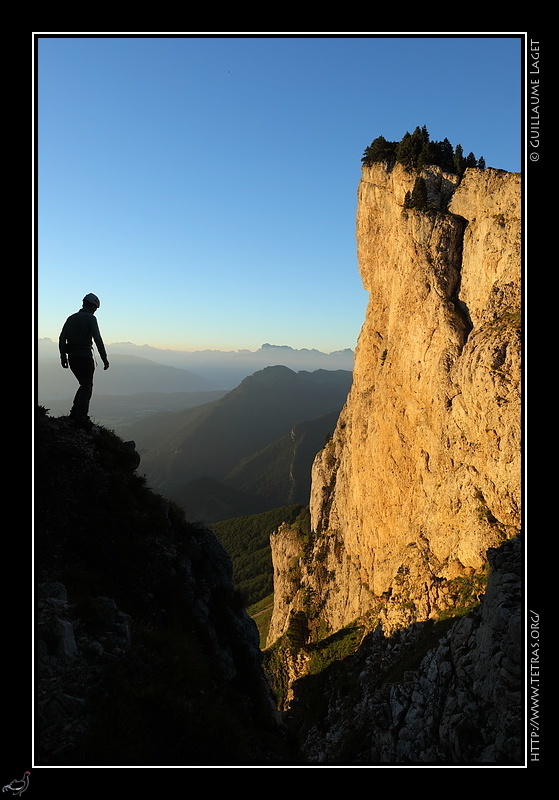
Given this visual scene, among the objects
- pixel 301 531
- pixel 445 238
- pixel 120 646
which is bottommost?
pixel 301 531

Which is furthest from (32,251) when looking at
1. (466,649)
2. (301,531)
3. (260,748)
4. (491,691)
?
(301,531)

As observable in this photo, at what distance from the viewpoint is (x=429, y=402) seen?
4425 cm

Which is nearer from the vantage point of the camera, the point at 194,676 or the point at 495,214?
the point at 194,676

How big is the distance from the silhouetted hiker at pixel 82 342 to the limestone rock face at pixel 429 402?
3383 centimetres

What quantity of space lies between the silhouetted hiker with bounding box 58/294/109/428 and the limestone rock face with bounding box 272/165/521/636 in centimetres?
→ 3383

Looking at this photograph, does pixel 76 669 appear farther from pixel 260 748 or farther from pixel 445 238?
pixel 445 238

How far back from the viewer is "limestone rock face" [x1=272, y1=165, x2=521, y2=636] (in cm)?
3478

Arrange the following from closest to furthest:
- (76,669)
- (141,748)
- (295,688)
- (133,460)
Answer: (141,748) → (76,669) → (133,460) → (295,688)

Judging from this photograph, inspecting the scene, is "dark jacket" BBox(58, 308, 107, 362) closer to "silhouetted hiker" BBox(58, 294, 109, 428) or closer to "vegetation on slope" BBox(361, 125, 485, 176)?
"silhouetted hiker" BBox(58, 294, 109, 428)

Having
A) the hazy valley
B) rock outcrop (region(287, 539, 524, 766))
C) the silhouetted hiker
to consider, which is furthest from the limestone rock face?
the silhouetted hiker

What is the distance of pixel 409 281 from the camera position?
160ft

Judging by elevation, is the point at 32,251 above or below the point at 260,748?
above

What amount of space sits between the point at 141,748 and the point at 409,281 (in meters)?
51.5

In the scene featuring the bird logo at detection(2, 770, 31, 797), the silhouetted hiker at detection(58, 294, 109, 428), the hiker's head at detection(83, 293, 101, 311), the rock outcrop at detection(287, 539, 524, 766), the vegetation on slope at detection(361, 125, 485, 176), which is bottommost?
the rock outcrop at detection(287, 539, 524, 766)
